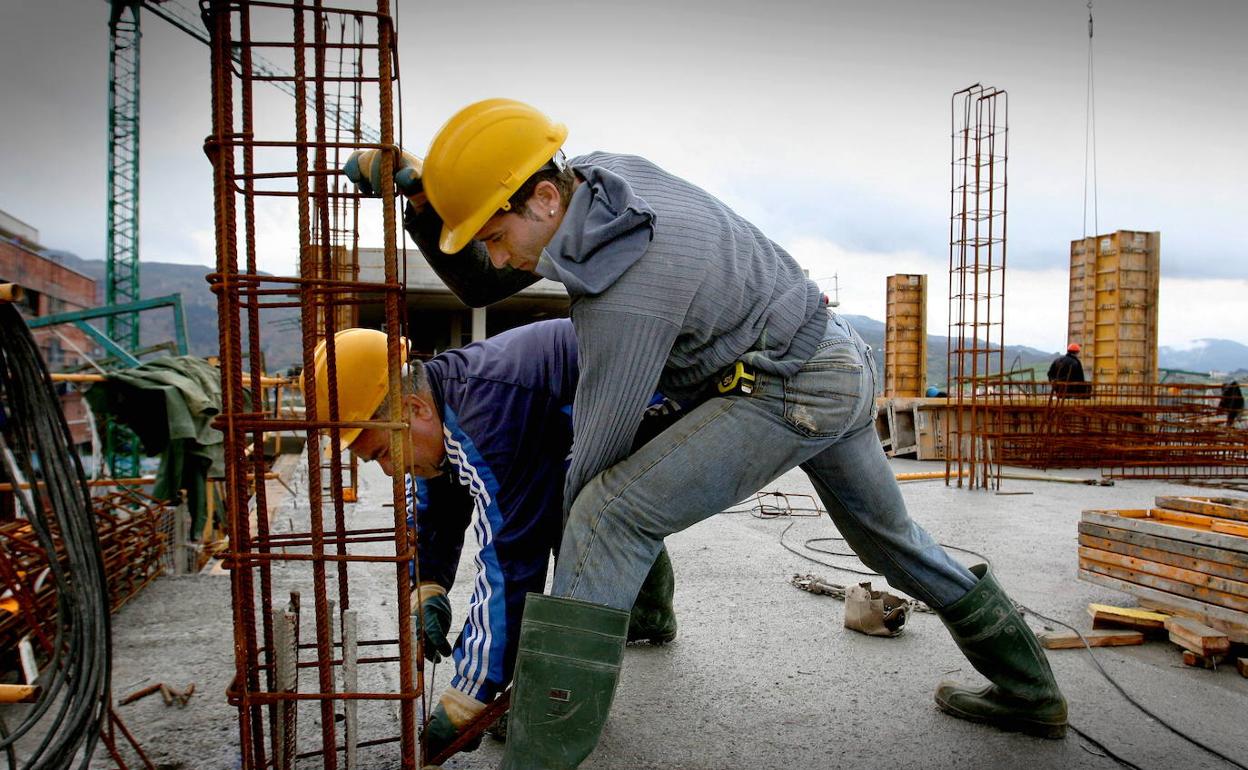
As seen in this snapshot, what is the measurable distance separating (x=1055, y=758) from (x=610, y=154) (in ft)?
7.18

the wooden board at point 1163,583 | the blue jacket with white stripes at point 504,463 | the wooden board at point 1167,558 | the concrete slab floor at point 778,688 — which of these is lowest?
the concrete slab floor at point 778,688

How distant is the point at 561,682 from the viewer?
183cm

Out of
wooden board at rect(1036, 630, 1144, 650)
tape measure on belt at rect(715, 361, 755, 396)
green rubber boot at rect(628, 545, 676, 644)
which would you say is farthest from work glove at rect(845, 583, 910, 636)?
tape measure on belt at rect(715, 361, 755, 396)

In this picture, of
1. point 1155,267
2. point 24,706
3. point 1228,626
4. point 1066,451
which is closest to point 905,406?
point 1066,451

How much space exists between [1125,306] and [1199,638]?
1534 centimetres

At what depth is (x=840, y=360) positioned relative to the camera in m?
2.21

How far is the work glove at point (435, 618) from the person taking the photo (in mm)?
2834

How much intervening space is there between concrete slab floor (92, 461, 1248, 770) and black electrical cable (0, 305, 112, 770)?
0.51 m

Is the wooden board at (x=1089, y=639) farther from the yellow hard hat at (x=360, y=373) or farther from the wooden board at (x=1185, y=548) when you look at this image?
the yellow hard hat at (x=360, y=373)

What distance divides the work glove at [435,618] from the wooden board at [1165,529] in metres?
3.16

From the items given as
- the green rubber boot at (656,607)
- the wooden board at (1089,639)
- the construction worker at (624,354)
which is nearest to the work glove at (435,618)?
the green rubber boot at (656,607)

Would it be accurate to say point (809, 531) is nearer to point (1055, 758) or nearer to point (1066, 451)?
point (1055, 758)

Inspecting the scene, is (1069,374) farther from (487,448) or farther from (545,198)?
(545,198)

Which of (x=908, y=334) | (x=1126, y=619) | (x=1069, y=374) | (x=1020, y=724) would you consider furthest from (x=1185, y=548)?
(x=908, y=334)
